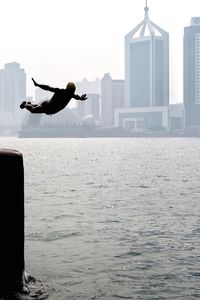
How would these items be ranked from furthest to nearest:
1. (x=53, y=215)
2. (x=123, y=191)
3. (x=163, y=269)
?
1. (x=123, y=191)
2. (x=53, y=215)
3. (x=163, y=269)

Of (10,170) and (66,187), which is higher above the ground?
(10,170)

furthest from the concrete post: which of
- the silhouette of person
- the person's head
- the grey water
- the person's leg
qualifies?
the grey water

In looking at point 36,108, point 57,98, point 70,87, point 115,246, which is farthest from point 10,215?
point 115,246

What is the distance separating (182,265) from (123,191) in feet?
121

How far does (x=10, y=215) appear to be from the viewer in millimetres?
14562

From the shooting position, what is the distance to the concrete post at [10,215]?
564 inches

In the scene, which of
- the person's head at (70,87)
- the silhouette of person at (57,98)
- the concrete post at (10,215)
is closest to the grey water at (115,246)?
the concrete post at (10,215)

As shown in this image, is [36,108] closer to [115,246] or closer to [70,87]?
[70,87]

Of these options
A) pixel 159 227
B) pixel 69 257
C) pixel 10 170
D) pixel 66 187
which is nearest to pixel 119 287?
pixel 69 257

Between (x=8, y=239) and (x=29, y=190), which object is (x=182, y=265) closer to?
(x=8, y=239)

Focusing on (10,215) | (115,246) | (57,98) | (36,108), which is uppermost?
(57,98)

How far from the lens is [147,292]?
20.4 m

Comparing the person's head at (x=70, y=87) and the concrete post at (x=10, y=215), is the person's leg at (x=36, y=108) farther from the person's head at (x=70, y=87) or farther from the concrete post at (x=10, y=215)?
the concrete post at (x=10, y=215)

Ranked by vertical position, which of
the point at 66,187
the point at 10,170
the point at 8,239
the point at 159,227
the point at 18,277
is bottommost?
the point at 66,187
